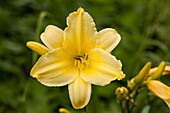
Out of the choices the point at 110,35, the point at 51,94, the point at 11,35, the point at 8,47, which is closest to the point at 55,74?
the point at 110,35

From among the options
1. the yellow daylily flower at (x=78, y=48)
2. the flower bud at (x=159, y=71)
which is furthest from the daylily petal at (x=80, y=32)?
the flower bud at (x=159, y=71)

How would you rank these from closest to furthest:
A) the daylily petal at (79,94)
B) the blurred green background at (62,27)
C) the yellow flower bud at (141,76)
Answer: the daylily petal at (79,94) < the yellow flower bud at (141,76) < the blurred green background at (62,27)

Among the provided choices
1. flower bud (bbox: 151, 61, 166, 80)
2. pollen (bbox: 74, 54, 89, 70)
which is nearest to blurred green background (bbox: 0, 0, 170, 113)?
flower bud (bbox: 151, 61, 166, 80)

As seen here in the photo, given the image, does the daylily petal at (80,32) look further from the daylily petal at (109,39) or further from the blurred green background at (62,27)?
the blurred green background at (62,27)

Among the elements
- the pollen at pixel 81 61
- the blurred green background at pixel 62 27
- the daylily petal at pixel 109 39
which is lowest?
the blurred green background at pixel 62 27

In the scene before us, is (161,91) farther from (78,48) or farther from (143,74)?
(78,48)

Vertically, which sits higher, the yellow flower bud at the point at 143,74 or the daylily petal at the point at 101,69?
the daylily petal at the point at 101,69

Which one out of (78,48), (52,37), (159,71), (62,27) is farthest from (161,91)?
(62,27)
